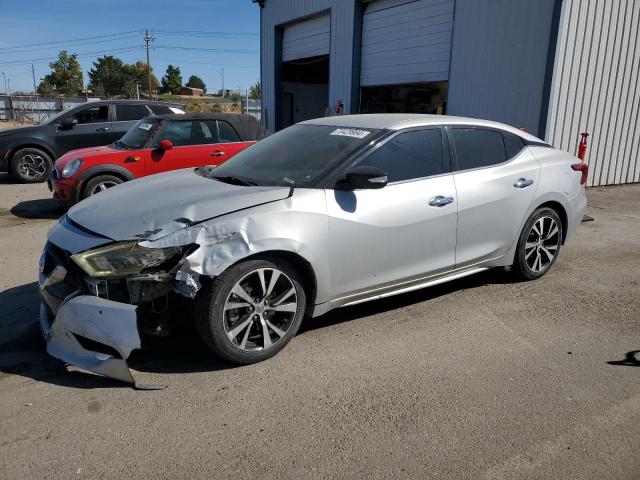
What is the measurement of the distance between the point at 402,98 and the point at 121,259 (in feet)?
48.8

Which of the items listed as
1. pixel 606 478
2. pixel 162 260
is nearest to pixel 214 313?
pixel 162 260

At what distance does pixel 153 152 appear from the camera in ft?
25.2

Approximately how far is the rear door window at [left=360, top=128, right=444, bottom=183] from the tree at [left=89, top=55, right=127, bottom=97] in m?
98.3

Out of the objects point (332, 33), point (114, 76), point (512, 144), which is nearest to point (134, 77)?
point (114, 76)

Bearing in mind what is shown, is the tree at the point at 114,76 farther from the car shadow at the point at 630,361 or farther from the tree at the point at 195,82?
the car shadow at the point at 630,361

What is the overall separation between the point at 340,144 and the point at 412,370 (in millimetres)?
1702

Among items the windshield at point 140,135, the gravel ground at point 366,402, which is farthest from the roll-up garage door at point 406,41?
the gravel ground at point 366,402

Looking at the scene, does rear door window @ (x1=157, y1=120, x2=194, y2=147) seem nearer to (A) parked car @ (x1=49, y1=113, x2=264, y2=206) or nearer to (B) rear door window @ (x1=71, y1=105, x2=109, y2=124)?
(A) parked car @ (x1=49, y1=113, x2=264, y2=206)

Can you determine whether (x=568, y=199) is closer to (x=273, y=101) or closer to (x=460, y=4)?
(x=460, y=4)

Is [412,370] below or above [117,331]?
below

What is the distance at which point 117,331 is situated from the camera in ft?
9.44

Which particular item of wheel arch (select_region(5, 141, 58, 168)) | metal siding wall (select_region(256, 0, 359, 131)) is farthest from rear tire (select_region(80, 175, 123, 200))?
metal siding wall (select_region(256, 0, 359, 131))

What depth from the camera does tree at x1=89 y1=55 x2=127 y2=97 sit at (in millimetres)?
91875

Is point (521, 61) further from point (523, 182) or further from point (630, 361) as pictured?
point (630, 361)
